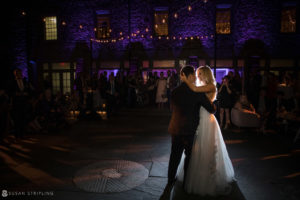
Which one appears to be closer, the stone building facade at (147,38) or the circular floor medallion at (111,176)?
the circular floor medallion at (111,176)

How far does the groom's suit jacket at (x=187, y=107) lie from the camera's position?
3162 millimetres

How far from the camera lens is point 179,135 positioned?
3242mm

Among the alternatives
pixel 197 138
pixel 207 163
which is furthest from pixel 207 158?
pixel 197 138

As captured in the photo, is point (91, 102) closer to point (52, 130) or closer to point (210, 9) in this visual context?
point (52, 130)

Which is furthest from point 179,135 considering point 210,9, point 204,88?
point 210,9

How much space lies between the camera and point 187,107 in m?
3.18

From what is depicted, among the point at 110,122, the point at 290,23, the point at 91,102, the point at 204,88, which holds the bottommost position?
the point at 110,122

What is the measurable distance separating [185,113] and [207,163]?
831 millimetres

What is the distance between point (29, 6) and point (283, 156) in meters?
18.1

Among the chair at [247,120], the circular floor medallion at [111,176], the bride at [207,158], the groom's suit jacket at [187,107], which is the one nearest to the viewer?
the groom's suit jacket at [187,107]

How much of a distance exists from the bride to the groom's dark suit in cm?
13

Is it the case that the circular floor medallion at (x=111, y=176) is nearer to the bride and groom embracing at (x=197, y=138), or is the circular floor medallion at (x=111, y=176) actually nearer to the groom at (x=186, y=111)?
the bride and groom embracing at (x=197, y=138)

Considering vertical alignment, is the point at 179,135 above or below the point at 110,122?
above

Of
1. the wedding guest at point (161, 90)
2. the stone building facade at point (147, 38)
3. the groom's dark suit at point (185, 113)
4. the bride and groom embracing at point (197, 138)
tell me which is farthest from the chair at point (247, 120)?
the stone building facade at point (147, 38)
